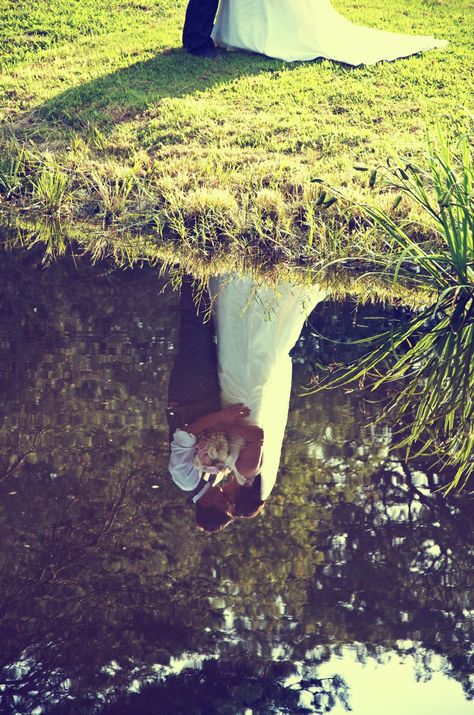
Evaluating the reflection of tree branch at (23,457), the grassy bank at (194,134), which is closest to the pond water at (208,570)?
the reflection of tree branch at (23,457)

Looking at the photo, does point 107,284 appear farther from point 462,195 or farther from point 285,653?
point 285,653

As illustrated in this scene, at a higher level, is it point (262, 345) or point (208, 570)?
point (208, 570)

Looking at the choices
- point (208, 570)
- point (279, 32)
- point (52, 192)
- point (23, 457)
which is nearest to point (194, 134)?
point (52, 192)

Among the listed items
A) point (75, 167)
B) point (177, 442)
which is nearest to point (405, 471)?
point (177, 442)

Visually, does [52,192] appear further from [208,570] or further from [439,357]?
[208,570]

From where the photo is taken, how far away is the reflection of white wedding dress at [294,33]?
38.2ft

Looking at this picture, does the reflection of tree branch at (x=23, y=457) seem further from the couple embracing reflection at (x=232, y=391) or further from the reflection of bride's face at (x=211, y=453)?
the reflection of bride's face at (x=211, y=453)

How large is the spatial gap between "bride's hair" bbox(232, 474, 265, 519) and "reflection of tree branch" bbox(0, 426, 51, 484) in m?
0.83

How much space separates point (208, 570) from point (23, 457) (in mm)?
1039

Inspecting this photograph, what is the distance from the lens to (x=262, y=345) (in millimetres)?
5566

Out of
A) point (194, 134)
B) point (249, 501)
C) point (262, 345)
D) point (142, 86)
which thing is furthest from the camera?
point (142, 86)

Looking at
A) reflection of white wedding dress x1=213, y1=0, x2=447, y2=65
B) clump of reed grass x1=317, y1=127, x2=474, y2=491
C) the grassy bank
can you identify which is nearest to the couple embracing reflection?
clump of reed grass x1=317, y1=127, x2=474, y2=491

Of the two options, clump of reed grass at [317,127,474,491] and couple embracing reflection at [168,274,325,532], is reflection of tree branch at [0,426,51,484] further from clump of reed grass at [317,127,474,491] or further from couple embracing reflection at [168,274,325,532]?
clump of reed grass at [317,127,474,491]

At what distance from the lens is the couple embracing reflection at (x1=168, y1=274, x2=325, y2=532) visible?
3857mm
